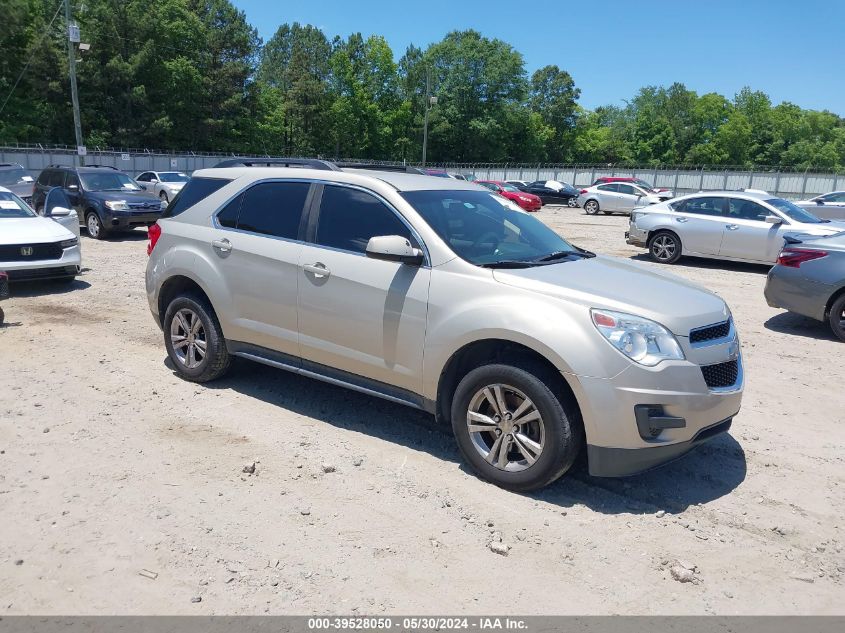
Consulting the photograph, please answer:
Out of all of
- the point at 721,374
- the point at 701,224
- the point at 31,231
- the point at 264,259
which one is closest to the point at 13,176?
the point at 31,231

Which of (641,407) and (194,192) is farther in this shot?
(194,192)

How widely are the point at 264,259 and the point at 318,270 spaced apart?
0.59 metres

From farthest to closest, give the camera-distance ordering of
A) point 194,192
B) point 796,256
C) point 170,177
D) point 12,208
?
point 170,177, point 12,208, point 796,256, point 194,192

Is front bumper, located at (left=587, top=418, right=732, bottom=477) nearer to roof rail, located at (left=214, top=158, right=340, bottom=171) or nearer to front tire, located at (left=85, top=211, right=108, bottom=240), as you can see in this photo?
roof rail, located at (left=214, top=158, right=340, bottom=171)

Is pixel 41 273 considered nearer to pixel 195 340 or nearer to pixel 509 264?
pixel 195 340

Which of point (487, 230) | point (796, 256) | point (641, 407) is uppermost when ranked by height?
point (487, 230)

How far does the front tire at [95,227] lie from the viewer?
16.4 meters

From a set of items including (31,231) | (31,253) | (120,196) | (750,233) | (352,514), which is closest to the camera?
(352,514)

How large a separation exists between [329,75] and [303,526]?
292ft

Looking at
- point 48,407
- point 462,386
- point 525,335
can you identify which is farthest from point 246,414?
point 525,335

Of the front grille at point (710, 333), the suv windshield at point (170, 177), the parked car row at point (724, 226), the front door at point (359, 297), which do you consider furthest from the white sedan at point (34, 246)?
the suv windshield at point (170, 177)

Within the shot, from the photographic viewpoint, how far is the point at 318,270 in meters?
4.90

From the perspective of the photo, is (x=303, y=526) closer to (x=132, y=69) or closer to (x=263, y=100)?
(x=132, y=69)

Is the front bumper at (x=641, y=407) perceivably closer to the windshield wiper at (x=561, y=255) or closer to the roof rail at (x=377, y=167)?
the windshield wiper at (x=561, y=255)
